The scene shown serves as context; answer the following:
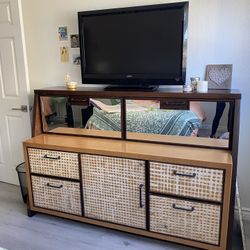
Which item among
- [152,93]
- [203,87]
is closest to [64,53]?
[152,93]

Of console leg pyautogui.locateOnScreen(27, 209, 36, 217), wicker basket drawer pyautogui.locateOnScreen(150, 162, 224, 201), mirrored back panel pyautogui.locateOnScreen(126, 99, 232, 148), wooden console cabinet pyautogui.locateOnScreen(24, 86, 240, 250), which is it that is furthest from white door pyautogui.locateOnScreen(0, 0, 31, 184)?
wicker basket drawer pyautogui.locateOnScreen(150, 162, 224, 201)

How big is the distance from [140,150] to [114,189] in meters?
0.39

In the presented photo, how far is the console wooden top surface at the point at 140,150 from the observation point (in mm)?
1857

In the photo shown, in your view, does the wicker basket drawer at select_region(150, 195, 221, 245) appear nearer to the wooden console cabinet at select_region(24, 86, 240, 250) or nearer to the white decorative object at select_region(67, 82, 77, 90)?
the wooden console cabinet at select_region(24, 86, 240, 250)

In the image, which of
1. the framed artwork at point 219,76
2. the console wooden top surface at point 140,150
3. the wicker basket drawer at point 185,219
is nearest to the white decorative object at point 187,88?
the framed artwork at point 219,76

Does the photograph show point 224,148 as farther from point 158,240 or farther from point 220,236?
point 158,240

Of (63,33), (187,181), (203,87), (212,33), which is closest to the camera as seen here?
(187,181)

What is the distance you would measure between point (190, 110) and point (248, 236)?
116 cm

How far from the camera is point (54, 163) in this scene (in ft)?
7.63

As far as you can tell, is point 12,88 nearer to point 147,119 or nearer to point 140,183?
point 147,119

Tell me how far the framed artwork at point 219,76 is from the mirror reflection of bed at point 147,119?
0.21 m

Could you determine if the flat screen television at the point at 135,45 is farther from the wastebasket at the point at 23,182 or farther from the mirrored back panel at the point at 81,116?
the wastebasket at the point at 23,182

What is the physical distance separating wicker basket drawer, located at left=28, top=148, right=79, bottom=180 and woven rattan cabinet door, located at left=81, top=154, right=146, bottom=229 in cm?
10

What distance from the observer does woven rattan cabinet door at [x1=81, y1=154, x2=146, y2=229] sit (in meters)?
2.06
